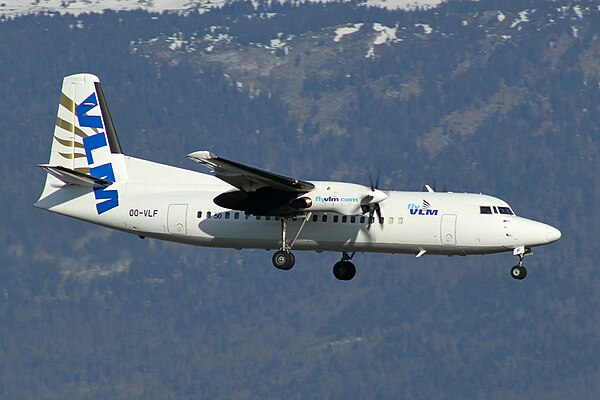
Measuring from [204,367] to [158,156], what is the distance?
52.1 metres

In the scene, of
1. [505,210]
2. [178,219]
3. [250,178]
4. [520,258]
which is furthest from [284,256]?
[520,258]

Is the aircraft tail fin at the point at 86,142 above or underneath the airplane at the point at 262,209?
above

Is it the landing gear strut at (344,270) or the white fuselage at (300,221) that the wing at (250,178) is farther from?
the landing gear strut at (344,270)

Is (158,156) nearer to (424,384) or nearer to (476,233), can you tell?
(424,384)

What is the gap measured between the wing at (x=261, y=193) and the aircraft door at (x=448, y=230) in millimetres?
3768

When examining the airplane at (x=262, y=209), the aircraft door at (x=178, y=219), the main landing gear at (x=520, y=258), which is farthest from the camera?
the aircraft door at (x=178, y=219)

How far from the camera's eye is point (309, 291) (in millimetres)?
155250

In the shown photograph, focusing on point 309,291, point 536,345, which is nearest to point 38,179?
point 309,291

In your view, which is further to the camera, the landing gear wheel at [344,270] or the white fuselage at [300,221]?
the landing gear wheel at [344,270]

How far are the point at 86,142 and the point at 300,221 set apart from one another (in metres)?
7.17

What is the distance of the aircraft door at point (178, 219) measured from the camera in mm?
44031

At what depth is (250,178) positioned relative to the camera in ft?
137

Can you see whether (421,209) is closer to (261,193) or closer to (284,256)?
(284,256)

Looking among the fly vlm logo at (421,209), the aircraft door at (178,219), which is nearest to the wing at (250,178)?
the aircraft door at (178,219)
